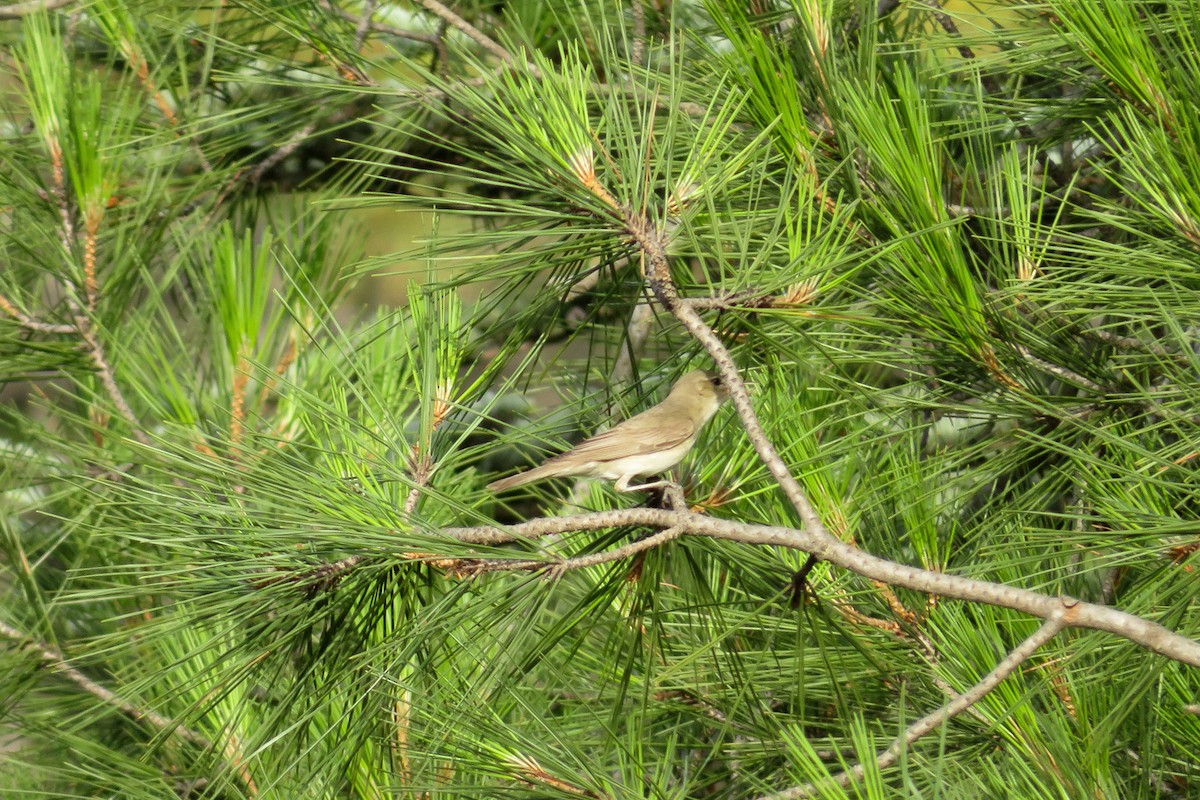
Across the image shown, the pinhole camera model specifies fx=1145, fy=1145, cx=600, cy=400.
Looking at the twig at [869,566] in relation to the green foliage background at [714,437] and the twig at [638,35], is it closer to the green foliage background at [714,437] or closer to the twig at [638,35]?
the green foliage background at [714,437]

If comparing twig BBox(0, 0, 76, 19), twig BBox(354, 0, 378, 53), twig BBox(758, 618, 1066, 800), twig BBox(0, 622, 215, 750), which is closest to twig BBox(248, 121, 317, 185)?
twig BBox(354, 0, 378, 53)

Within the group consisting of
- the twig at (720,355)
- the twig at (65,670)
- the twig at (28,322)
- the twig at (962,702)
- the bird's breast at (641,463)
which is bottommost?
the twig at (65,670)

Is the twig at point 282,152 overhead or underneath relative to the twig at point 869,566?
underneath

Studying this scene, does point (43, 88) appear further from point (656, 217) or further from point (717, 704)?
point (717, 704)

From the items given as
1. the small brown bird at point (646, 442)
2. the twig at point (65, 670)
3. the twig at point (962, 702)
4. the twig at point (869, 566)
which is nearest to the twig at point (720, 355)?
the twig at point (869, 566)

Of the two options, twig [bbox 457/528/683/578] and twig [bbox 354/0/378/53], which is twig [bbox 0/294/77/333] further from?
twig [bbox 457/528/683/578]

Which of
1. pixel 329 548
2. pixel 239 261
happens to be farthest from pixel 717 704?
pixel 239 261

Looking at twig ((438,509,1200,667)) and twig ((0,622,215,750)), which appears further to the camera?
twig ((0,622,215,750))
